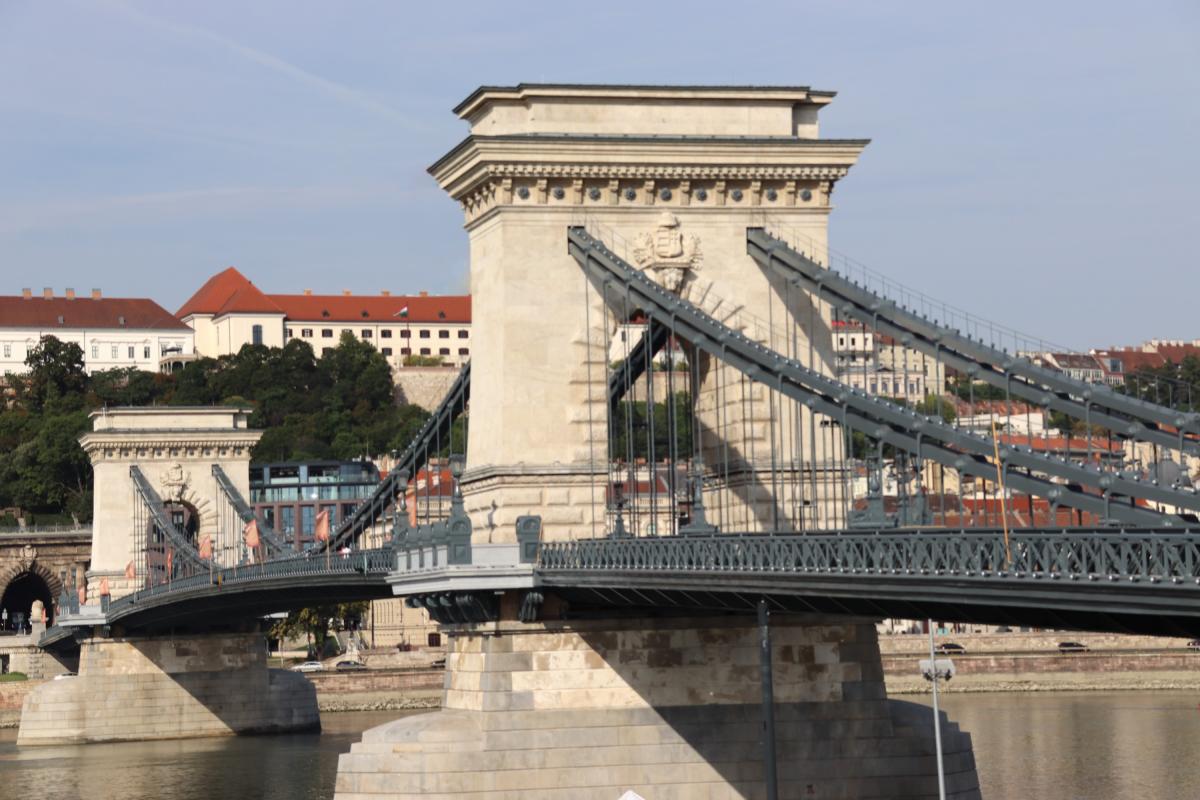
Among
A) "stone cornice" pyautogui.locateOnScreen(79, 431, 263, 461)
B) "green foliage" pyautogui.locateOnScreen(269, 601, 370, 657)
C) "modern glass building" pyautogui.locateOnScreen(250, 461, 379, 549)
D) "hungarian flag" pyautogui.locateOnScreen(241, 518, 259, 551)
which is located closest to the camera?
"hungarian flag" pyautogui.locateOnScreen(241, 518, 259, 551)

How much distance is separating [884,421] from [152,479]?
63062 mm

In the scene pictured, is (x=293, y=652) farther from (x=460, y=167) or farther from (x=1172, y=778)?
(x=460, y=167)

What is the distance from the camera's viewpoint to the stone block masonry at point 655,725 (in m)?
42.8

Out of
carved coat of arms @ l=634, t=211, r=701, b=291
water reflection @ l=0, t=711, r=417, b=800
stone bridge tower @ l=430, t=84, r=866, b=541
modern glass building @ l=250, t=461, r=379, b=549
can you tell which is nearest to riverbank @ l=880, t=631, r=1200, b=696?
water reflection @ l=0, t=711, r=417, b=800

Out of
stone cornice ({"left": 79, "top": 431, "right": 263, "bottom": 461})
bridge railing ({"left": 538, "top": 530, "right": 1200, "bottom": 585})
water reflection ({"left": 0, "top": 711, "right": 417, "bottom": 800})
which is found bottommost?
water reflection ({"left": 0, "top": 711, "right": 417, "bottom": 800})

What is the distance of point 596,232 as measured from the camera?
4634 centimetres

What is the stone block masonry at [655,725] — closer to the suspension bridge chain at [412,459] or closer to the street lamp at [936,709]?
the street lamp at [936,709]

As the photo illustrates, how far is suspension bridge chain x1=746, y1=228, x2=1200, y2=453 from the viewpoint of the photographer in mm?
32438

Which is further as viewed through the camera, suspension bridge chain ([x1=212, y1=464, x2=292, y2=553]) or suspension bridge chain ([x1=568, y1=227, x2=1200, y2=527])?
suspension bridge chain ([x1=212, y1=464, x2=292, y2=553])

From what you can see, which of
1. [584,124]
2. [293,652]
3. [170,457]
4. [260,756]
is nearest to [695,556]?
[584,124]

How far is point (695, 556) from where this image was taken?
3675 centimetres

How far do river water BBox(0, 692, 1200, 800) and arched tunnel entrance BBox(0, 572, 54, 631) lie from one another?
51438mm

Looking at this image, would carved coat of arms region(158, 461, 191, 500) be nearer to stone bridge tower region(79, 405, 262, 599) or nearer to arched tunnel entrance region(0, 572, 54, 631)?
Result: stone bridge tower region(79, 405, 262, 599)

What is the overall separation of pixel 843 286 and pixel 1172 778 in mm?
22395
